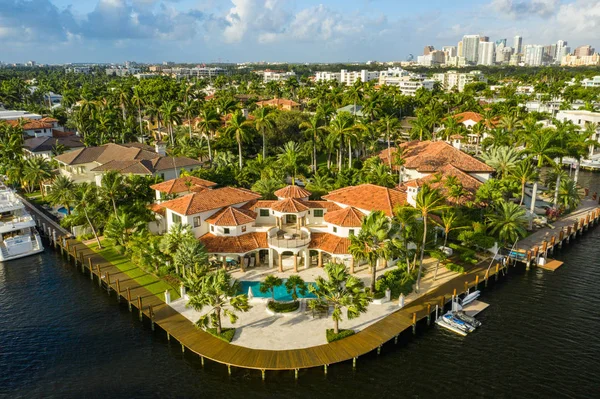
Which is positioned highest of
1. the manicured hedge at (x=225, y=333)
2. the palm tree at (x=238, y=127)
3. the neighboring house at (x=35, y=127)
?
the palm tree at (x=238, y=127)

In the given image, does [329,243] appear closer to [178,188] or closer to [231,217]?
[231,217]

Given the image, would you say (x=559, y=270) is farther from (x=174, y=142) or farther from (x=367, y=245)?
(x=174, y=142)

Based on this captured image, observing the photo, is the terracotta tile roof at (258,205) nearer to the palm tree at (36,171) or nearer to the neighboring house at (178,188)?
the neighboring house at (178,188)

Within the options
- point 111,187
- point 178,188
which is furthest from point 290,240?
point 111,187

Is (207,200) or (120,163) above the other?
(120,163)

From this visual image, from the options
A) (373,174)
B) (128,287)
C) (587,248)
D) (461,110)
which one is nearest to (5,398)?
(128,287)

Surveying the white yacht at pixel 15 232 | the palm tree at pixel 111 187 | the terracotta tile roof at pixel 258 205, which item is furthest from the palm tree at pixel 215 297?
the white yacht at pixel 15 232

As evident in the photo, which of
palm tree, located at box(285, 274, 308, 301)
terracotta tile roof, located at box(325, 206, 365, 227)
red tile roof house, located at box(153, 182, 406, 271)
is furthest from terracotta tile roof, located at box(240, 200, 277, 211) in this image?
palm tree, located at box(285, 274, 308, 301)
